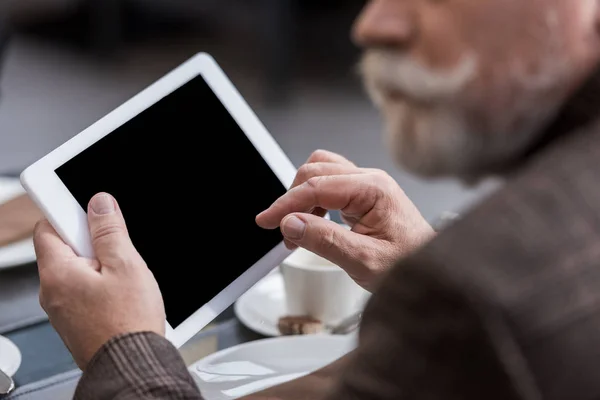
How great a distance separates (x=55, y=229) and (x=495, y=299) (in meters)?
0.41

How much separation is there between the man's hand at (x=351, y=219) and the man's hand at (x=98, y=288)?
6.4 inches

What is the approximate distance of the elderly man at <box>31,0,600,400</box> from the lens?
1.34ft

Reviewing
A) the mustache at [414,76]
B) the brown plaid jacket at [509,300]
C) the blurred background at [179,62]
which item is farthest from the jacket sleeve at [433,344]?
the blurred background at [179,62]

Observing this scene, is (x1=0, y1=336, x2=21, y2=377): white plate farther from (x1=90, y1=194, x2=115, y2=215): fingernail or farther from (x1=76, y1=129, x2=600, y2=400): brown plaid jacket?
(x1=76, y1=129, x2=600, y2=400): brown plaid jacket

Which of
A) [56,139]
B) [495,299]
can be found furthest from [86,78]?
[495,299]

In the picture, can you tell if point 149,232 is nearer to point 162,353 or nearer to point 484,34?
point 162,353

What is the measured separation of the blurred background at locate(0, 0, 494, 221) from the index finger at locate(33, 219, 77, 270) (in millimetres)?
739

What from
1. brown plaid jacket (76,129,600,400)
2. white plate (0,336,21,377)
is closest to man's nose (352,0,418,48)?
brown plaid jacket (76,129,600,400)

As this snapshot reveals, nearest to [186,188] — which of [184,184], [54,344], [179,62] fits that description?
[184,184]

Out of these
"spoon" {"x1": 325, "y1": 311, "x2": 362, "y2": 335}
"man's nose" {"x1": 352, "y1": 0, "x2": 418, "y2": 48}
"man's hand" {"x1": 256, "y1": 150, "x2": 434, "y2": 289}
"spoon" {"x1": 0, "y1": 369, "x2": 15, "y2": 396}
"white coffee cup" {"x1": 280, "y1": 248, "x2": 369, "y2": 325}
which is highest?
"man's nose" {"x1": 352, "y1": 0, "x2": 418, "y2": 48}

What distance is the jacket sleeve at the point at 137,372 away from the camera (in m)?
0.55

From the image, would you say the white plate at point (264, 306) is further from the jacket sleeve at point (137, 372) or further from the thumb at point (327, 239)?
the jacket sleeve at point (137, 372)

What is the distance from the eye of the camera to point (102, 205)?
2.24 ft

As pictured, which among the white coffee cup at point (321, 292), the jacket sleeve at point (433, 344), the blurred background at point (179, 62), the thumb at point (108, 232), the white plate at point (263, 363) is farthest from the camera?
the blurred background at point (179, 62)
